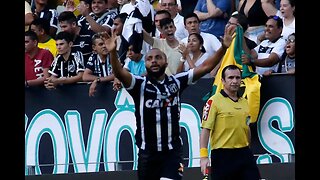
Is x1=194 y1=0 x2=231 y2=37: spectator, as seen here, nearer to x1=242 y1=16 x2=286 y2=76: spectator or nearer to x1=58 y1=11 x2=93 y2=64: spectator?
x1=242 y1=16 x2=286 y2=76: spectator

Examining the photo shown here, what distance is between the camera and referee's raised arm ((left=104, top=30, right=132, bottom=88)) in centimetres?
1258

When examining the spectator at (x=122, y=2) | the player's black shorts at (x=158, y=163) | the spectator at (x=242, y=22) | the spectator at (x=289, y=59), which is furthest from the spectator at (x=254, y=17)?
the player's black shorts at (x=158, y=163)

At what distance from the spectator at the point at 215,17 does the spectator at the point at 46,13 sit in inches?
95.5

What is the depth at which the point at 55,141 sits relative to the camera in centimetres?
1625

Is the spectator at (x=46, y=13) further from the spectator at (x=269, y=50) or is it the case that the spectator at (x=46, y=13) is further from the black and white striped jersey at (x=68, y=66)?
the spectator at (x=269, y=50)

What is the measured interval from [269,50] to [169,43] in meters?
1.53

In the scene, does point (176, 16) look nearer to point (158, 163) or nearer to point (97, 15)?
point (97, 15)

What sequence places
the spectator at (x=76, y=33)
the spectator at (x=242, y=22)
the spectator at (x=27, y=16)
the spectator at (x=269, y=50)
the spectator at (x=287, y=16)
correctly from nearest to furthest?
the spectator at (x=269, y=50) → the spectator at (x=287, y=16) → the spectator at (x=242, y=22) → the spectator at (x=76, y=33) → the spectator at (x=27, y=16)

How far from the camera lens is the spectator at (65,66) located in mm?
16188

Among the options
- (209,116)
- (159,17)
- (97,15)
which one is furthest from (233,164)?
(97,15)
